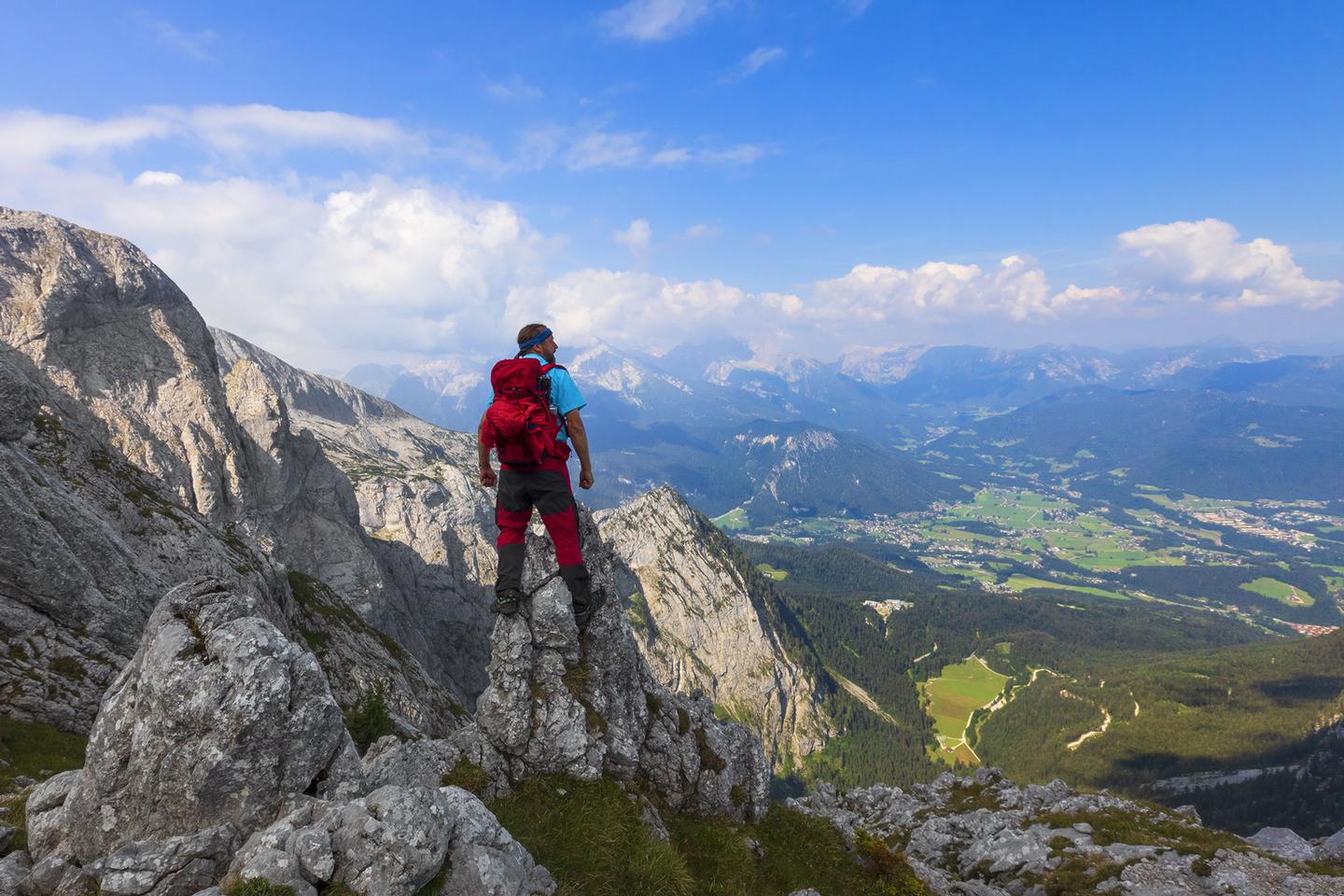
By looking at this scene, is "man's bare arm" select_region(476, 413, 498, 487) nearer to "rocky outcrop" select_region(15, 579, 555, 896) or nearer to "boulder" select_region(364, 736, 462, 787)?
"rocky outcrop" select_region(15, 579, 555, 896)

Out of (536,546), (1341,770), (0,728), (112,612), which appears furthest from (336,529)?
(1341,770)

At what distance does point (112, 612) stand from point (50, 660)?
3.08 meters

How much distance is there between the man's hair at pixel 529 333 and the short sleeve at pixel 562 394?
1176mm

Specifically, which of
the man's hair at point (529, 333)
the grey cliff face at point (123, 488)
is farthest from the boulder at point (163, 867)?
the grey cliff face at point (123, 488)

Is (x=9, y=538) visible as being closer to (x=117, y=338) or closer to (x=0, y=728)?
(x=0, y=728)

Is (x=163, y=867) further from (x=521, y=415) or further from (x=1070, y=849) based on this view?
(x=1070, y=849)

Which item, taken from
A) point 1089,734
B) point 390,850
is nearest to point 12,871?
point 390,850

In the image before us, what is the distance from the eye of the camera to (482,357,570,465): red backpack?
1356 cm

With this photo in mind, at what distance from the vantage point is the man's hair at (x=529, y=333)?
594 inches

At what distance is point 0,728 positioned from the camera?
17984 millimetres

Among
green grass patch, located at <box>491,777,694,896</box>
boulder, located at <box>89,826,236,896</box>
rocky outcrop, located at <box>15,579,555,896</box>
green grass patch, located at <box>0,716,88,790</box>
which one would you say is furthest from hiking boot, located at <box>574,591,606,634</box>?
green grass patch, located at <box>0,716,88,790</box>

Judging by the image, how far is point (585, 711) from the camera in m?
15.4

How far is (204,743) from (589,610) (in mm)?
8908

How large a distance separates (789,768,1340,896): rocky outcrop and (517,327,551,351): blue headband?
71.0 feet
